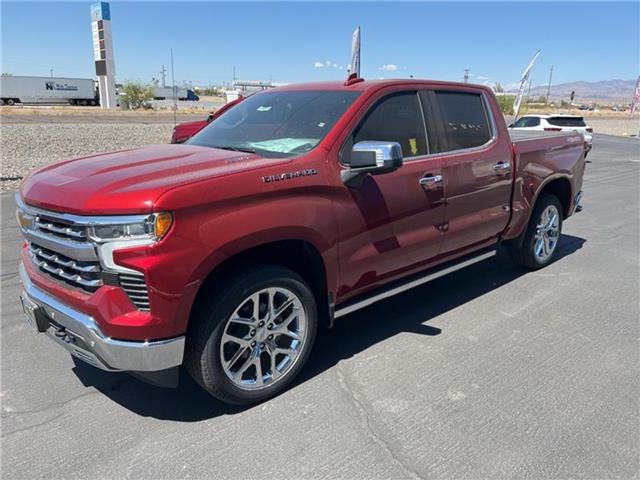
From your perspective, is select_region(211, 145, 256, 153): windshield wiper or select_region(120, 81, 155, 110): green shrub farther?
select_region(120, 81, 155, 110): green shrub

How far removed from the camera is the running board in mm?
3537

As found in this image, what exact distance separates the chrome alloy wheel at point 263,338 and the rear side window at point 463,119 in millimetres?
1989

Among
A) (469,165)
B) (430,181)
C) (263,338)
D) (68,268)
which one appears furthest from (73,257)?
(469,165)

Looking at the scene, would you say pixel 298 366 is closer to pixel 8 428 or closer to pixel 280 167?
pixel 280 167

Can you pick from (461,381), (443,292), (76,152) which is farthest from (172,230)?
(76,152)

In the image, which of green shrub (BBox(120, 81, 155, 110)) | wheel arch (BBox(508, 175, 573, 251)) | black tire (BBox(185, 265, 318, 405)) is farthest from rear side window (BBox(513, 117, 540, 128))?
green shrub (BBox(120, 81, 155, 110))

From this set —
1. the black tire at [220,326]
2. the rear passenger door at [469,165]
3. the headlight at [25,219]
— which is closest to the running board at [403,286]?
the rear passenger door at [469,165]

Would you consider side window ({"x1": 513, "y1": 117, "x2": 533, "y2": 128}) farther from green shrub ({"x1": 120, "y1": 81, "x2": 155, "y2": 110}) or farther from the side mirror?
green shrub ({"x1": 120, "y1": 81, "x2": 155, "y2": 110})

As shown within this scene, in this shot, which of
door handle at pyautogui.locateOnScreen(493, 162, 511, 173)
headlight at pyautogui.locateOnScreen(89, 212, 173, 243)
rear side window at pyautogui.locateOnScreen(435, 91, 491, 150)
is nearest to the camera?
headlight at pyautogui.locateOnScreen(89, 212, 173, 243)

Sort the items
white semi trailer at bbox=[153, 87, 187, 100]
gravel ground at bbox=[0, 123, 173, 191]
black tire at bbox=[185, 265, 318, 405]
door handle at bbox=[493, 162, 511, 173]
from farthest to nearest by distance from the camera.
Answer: white semi trailer at bbox=[153, 87, 187, 100], gravel ground at bbox=[0, 123, 173, 191], door handle at bbox=[493, 162, 511, 173], black tire at bbox=[185, 265, 318, 405]

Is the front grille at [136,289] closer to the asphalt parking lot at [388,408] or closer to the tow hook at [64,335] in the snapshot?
the tow hook at [64,335]

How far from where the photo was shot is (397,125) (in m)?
3.82

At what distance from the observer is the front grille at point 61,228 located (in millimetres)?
2605

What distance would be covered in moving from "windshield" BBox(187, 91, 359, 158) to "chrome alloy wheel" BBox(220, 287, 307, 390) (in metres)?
0.96
